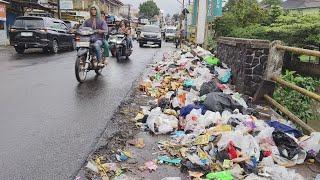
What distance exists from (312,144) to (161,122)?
196cm

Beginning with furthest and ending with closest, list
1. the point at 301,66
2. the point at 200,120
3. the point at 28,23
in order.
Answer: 1. the point at 28,23
2. the point at 301,66
3. the point at 200,120

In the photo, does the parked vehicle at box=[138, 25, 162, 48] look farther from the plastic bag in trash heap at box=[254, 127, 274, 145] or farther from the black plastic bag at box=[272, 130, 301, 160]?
the black plastic bag at box=[272, 130, 301, 160]

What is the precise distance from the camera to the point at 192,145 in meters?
4.44

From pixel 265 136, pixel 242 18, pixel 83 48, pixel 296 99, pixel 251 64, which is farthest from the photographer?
pixel 242 18

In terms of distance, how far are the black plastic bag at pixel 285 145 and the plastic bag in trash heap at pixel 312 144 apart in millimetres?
94

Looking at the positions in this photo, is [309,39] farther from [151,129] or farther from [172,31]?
[172,31]

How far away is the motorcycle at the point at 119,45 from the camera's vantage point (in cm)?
1630

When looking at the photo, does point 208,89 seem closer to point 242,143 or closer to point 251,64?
A: point 251,64

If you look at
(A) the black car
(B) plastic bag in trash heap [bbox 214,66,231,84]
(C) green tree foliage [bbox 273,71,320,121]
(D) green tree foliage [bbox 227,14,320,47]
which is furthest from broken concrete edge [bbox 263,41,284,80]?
(A) the black car

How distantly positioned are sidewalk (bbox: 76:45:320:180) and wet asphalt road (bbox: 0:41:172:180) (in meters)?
0.29

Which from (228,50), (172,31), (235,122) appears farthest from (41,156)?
(172,31)

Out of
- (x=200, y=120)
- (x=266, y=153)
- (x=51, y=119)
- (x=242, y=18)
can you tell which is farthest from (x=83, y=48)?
(x=242, y=18)

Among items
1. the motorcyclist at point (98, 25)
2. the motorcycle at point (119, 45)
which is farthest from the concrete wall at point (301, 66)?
the motorcycle at point (119, 45)

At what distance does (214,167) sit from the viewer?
12.7ft
